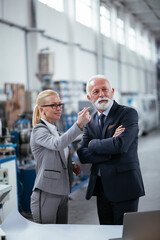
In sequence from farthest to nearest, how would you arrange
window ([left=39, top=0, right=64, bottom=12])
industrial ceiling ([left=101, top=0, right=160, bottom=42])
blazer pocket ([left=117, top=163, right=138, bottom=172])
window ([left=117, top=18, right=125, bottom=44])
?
window ([left=117, top=18, right=125, bottom=44]) < industrial ceiling ([left=101, top=0, right=160, bottom=42]) < window ([left=39, top=0, right=64, bottom=12]) < blazer pocket ([left=117, top=163, right=138, bottom=172])

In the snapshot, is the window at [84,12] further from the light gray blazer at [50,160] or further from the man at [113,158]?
the light gray blazer at [50,160]

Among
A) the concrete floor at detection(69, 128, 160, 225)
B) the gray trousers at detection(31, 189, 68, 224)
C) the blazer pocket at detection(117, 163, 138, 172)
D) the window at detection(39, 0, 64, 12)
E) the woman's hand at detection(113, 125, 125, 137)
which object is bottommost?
the concrete floor at detection(69, 128, 160, 225)

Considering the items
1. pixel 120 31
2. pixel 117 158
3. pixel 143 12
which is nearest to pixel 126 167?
pixel 117 158

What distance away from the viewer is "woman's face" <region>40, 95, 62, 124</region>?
187 cm

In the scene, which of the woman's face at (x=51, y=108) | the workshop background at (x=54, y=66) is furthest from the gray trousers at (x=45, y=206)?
the woman's face at (x=51, y=108)

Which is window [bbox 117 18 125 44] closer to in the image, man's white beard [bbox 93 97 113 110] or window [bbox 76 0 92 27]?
window [bbox 76 0 92 27]

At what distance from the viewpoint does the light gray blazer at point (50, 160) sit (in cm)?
176

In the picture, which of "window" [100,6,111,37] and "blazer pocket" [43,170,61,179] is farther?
"window" [100,6,111,37]

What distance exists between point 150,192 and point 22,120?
6.98 feet

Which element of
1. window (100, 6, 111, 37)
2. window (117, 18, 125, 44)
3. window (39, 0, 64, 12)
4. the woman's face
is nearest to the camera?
the woman's face

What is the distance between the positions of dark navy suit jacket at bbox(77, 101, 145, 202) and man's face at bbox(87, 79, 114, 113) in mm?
74

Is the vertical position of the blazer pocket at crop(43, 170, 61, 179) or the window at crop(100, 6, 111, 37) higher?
the window at crop(100, 6, 111, 37)

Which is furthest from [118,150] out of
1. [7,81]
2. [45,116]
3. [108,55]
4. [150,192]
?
[108,55]

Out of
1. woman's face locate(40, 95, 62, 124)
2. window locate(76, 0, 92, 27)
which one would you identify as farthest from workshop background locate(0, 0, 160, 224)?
woman's face locate(40, 95, 62, 124)
